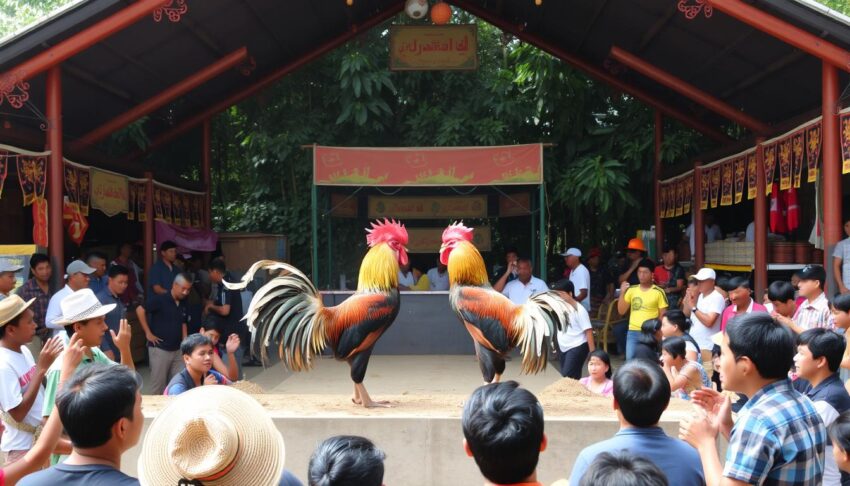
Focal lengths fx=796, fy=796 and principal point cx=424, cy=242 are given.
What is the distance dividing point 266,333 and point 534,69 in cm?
951

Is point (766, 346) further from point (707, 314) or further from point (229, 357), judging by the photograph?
point (707, 314)

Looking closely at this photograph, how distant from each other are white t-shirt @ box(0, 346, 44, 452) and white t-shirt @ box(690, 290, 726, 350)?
19.8ft

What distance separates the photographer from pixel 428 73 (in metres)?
15.4

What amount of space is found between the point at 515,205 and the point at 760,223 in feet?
16.3

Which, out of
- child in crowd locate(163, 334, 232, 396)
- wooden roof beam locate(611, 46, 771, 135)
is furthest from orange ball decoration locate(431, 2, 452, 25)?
child in crowd locate(163, 334, 232, 396)

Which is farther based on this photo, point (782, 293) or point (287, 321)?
point (782, 293)

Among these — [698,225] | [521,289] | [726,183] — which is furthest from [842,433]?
[698,225]

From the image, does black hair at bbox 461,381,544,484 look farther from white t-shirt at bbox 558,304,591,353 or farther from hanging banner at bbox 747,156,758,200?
hanging banner at bbox 747,156,758,200

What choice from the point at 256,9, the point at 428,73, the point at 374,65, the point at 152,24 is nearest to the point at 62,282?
the point at 152,24

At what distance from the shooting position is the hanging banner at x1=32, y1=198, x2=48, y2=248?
8.82 meters

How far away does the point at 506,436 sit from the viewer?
7.54ft

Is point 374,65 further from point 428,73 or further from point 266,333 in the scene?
point 266,333

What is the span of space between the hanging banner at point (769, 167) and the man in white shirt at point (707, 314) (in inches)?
91.3

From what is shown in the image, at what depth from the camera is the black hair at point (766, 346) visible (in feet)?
8.98
